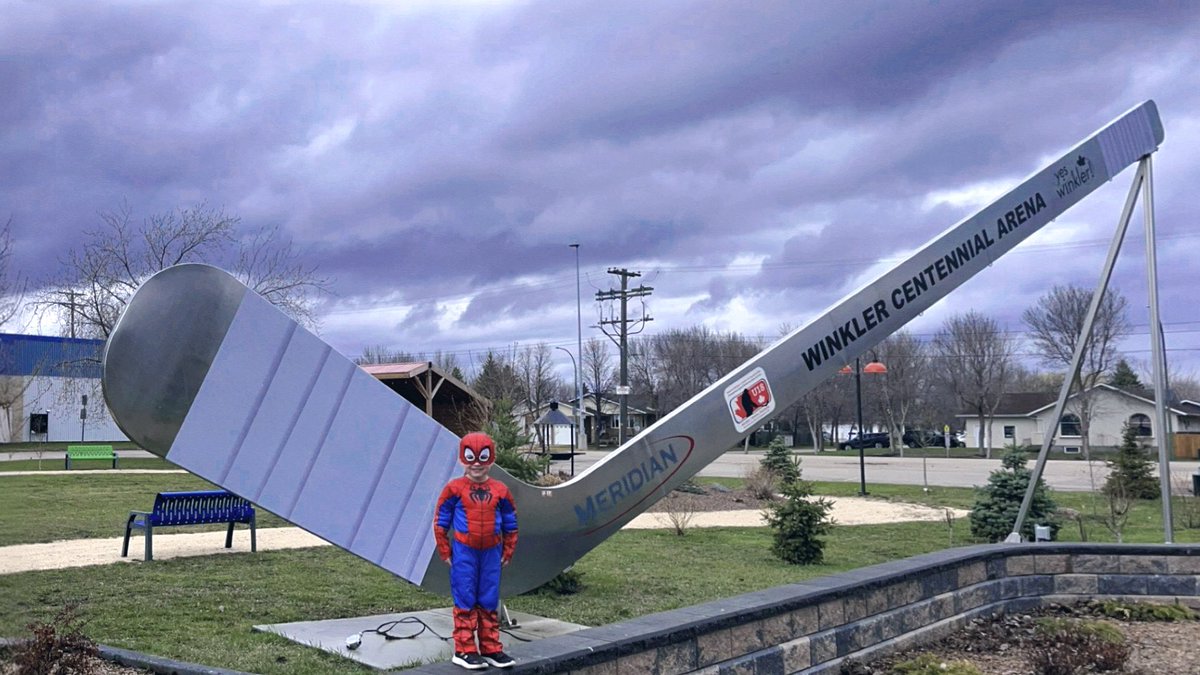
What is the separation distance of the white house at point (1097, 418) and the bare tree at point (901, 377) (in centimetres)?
457

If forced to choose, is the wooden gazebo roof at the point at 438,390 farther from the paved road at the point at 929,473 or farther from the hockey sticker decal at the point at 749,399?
the hockey sticker decal at the point at 749,399

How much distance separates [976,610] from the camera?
307 inches

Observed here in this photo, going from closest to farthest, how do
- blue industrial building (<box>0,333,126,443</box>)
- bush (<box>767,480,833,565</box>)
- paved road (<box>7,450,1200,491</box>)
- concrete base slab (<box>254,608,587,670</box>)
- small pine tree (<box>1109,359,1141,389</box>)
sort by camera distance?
concrete base slab (<box>254,608,587,670</box>) < bush (<box>767,480,833,565</box>) < paved road (<box>7,450,1200,491</box>) < blue industrial building (<box>0,333,126,443</box>) < small pine tree (<box>1109,359,1141,389</box>)

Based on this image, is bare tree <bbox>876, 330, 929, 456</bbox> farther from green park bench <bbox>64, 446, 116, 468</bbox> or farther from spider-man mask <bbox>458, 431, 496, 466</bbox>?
spider-man mask <bbox>458, 431, 496, 466</bbox>

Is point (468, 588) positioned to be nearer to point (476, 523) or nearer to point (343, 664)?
point (476, 523)

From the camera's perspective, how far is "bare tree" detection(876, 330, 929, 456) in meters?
72.1

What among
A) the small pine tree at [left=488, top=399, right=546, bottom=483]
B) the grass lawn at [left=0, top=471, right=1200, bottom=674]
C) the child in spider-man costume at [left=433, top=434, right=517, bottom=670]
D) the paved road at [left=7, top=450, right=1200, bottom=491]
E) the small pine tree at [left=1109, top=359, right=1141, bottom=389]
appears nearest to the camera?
the child in spider-man costume at [left=433, top=434, right=517, bottom=670]

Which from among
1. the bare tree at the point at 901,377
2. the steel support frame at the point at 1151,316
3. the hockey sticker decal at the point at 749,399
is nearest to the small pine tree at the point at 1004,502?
the steel support frame at the point at 1151,316

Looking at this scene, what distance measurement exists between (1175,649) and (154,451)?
277 inches

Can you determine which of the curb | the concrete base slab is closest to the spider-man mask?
the curb

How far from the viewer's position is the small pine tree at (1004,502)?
14945 millimetres

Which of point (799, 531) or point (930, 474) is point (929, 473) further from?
point (799, 531)

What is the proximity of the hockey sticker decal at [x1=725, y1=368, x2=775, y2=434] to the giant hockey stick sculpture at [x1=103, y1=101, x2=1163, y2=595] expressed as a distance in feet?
0.04

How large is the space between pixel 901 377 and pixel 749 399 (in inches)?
2717
